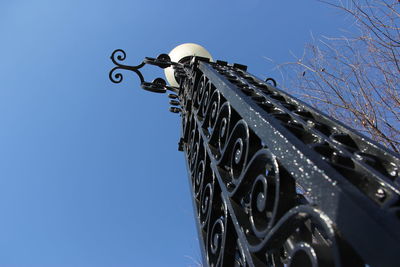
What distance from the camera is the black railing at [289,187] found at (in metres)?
0.87

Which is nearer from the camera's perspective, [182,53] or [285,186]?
[285,186]

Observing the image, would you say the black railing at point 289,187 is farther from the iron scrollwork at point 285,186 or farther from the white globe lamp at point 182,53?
the white globe lamp at point 182,53

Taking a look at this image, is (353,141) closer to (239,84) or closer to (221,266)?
(221,266)

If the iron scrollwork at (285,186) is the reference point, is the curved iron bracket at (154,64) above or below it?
above

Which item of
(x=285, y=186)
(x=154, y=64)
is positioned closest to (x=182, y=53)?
(x=154, y=64)

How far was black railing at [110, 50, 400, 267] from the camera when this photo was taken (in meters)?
0.87

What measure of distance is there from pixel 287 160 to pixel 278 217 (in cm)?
16

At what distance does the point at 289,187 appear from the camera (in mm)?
1208

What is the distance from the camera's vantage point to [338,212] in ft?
3.00

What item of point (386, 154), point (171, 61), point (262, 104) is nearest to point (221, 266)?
point (262, 104)

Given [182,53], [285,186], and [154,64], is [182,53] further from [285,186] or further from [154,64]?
[285,186]

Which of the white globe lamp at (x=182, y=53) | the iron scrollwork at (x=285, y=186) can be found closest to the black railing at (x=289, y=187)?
the iron scrollwork at (x=285, y=186)

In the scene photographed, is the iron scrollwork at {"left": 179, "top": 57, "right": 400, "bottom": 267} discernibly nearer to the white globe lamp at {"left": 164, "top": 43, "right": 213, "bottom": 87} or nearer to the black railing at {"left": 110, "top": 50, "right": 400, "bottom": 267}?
the black railing at {"left": 110, "top": 50, "right": 400, "bottom": 267}

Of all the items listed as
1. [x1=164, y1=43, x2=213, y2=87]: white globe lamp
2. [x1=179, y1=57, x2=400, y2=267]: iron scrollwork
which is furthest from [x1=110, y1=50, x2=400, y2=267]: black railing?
[x1=164, y1=43, x2=213, y2=87]: white globe lamp
